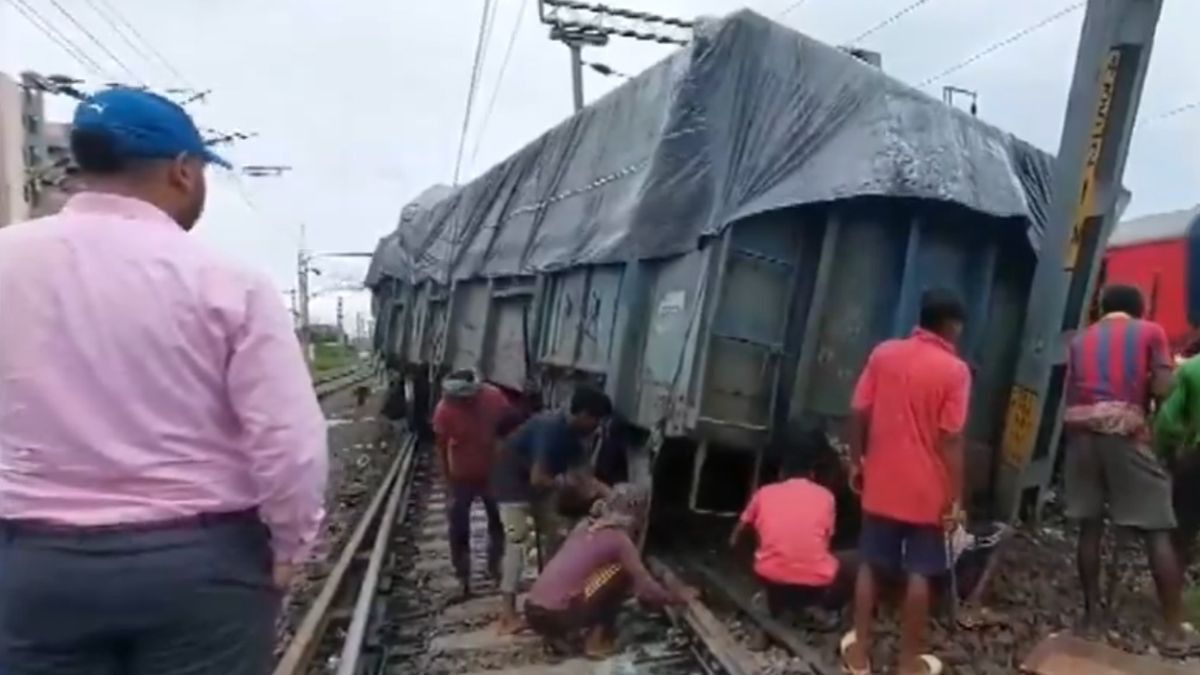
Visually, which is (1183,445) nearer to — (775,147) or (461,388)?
(775,147)

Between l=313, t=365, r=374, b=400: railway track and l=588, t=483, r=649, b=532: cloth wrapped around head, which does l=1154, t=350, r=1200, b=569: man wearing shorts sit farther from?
l=313, t=365, r=374, b=400: railway track

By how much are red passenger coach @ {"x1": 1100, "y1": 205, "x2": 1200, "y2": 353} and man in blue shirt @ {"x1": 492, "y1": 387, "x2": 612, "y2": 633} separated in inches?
263

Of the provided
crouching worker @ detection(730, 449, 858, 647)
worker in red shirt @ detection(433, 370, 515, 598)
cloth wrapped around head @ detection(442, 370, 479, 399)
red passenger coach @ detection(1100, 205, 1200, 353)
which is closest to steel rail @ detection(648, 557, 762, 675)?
crouching worker @ detection(730, 449, 858, 647)

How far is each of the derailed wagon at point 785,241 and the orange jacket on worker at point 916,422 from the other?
1913 mm

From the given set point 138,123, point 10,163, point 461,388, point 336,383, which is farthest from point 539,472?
point 336,383

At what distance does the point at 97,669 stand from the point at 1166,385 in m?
5.47

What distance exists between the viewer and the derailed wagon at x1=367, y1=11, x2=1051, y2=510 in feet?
24.6

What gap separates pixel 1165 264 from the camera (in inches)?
522

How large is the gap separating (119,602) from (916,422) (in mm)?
4045

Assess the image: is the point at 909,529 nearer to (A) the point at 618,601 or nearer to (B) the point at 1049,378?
(A) the point at 618,601

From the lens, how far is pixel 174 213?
90.4 inches

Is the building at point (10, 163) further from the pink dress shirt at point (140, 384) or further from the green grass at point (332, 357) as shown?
the green grass at point (332, 357)

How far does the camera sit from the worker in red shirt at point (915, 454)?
5477 mm

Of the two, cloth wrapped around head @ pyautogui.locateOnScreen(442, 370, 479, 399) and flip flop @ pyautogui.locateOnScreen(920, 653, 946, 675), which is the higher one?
cloth wrapped around head @ pyautogui.locateOnScreen(442, 370, 479, 399)
